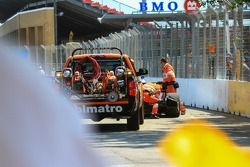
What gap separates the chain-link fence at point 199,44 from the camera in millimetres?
17844

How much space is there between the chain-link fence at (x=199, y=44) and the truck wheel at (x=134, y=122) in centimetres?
252

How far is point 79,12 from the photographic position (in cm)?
6812

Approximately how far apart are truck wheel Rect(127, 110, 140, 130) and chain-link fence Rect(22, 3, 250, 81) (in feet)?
8.25

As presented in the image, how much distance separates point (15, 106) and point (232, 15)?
54.5ft

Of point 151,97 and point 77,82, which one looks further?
point 151,97

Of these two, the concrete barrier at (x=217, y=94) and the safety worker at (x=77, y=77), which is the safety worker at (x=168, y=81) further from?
the safety worker at (x=77, y=77)

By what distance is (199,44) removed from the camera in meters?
21.8

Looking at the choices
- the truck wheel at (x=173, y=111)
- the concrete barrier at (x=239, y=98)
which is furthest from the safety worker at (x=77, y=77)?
the concrete barrier at (x=239, y=98)

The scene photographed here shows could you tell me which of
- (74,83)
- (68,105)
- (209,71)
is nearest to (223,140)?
(68,105)

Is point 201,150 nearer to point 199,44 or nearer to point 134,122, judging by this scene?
point 134,122

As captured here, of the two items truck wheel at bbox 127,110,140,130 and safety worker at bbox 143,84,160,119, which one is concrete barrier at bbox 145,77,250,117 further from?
truck wheel at bbox 127,110,140,130

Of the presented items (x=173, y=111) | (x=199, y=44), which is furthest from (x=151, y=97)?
(x=199, y=44)

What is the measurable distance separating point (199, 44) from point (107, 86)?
8813 mm

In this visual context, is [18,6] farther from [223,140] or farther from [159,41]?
[223,140]
